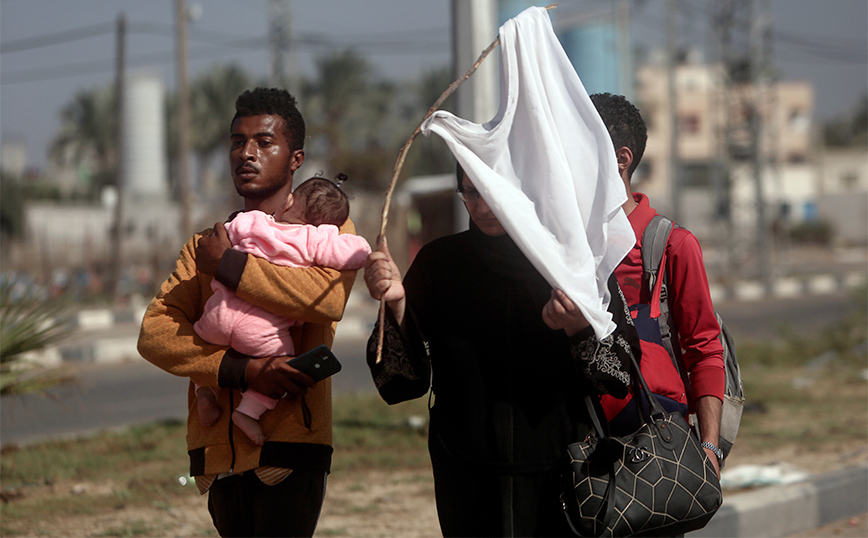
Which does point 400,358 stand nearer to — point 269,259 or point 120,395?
point 269,259

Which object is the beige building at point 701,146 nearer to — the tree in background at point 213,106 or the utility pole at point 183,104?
the tree in background at point 213,106

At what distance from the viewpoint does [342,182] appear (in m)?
2.52

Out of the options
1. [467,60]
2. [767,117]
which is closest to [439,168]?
[767,117]

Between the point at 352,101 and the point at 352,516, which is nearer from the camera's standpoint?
the point at 352,516

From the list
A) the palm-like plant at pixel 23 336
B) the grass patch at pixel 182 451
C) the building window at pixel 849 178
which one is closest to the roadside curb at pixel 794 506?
the grass patch at pixel 182 451

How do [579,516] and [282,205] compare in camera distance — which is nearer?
[579,516]

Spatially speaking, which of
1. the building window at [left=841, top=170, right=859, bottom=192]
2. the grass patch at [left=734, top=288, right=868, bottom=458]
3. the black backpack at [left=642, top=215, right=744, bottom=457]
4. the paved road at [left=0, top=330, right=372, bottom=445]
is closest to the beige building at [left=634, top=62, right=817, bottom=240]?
the building window at [left=841, top=170, right=859, bottom=192]

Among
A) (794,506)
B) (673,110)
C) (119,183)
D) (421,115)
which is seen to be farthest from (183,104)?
(421,115)

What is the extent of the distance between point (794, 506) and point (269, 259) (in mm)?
3717

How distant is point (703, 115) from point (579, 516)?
206 feet

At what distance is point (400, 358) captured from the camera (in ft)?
7.47

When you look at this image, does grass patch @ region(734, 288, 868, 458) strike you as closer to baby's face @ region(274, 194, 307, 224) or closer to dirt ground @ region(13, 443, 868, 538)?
dirt ground @ region(13, 443, 868, 538)

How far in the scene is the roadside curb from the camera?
451 centimetres

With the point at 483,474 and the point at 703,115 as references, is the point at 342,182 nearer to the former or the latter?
the point at 483,474
